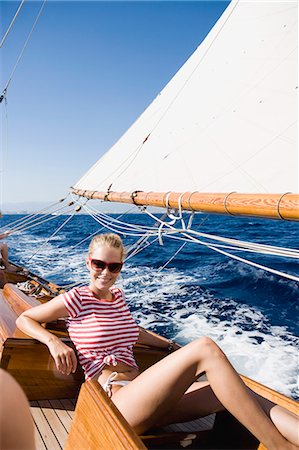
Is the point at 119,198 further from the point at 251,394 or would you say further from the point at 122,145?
the point at 251,394

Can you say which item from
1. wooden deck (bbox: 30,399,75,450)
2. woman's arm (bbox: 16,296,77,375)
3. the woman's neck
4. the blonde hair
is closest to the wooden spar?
the blonde hair

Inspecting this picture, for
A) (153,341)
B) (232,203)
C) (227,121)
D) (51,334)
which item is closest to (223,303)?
(227,121)

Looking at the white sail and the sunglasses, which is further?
the white sail

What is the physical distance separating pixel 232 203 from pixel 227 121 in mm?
1426

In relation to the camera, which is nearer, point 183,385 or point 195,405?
point 183,385

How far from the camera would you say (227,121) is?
12.4ft

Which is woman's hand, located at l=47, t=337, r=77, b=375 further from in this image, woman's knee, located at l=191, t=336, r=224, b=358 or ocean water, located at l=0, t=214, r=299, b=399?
ocean water, located at l=0, t=214, r=299, b=399

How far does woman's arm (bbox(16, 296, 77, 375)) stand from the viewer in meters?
2.07

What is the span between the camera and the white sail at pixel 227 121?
3.12m

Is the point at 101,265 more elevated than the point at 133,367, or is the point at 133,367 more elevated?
the point at 101,265

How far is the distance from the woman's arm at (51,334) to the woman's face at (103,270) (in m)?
0.21

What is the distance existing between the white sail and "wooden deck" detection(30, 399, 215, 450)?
4.97ft

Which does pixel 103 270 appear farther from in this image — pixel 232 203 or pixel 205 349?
pixel 232 203

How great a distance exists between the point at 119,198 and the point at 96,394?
9.08ft
